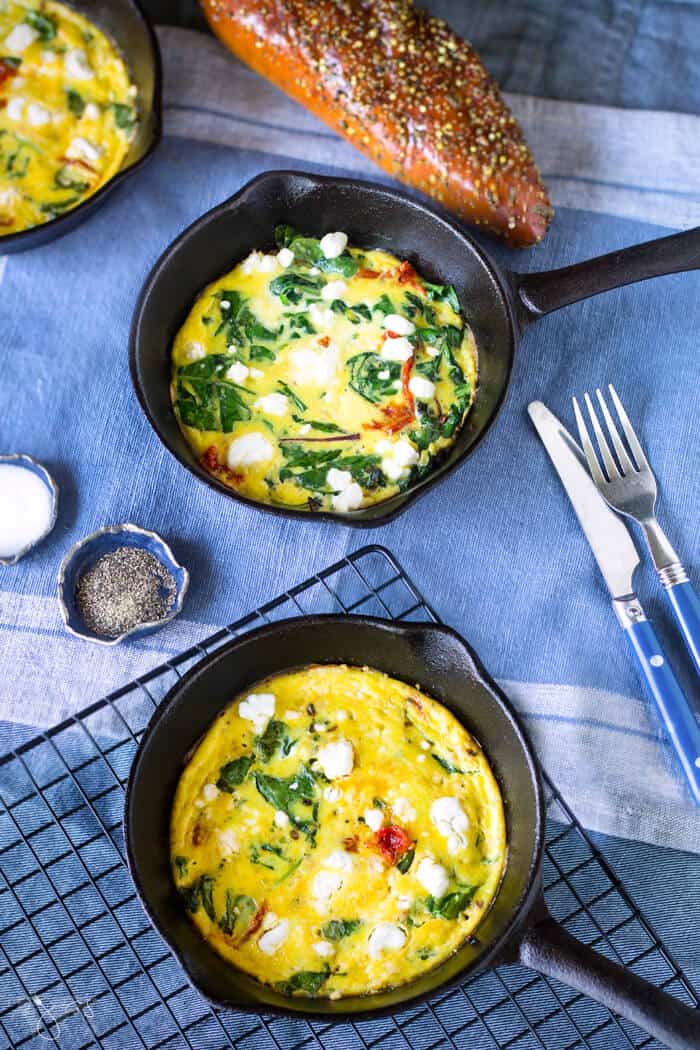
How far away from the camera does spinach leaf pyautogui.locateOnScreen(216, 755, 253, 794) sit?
9.07 ft

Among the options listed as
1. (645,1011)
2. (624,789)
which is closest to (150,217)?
(624,789)

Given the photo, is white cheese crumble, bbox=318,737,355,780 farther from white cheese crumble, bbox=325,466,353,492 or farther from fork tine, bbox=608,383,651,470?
fork tine, bbox=608,383,651,470

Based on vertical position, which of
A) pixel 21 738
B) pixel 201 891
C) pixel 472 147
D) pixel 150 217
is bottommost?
pixel 21 738

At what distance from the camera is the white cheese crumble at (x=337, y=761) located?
2748 millimetres

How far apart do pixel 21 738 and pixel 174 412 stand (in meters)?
0.97

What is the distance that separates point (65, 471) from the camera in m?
3.27

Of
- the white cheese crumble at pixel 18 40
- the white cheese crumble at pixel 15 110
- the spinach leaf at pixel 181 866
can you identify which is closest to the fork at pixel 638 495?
the spinach leaf at pixel 181 866

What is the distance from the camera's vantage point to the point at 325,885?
2.71 metres

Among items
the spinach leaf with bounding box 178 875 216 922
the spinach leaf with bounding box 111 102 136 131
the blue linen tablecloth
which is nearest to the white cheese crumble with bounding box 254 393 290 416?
the blue linen tablecloth

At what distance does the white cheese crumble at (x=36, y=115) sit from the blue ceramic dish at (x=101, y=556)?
1182mm

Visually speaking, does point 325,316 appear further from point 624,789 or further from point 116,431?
point 624,789

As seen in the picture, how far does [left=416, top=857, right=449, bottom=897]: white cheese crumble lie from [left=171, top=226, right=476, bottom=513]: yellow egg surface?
91cm

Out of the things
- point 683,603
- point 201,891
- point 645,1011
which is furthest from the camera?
point 683,603

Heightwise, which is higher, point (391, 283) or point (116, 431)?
point (391, 283)
